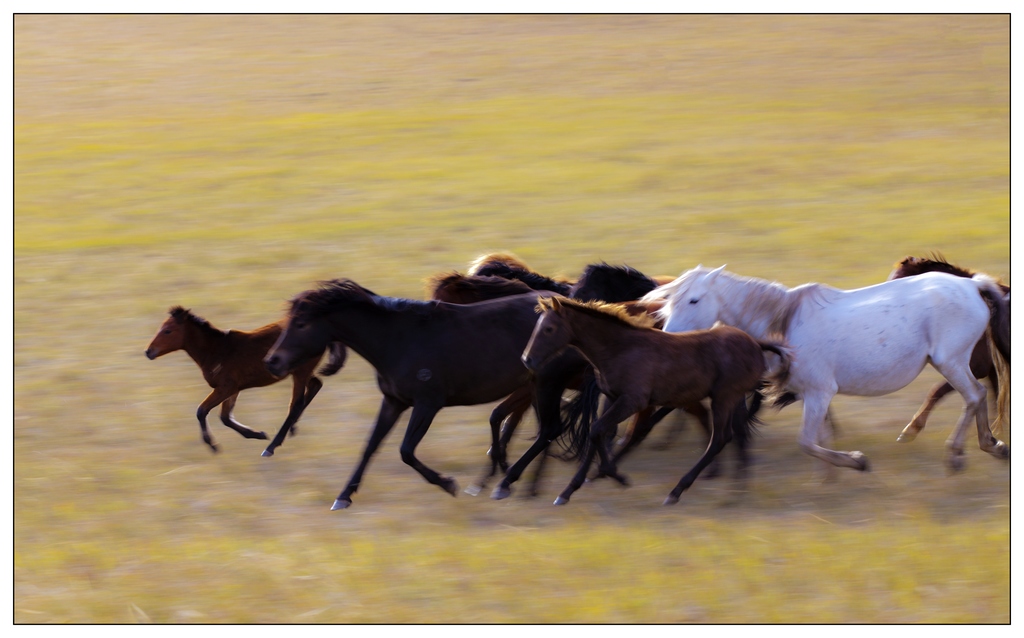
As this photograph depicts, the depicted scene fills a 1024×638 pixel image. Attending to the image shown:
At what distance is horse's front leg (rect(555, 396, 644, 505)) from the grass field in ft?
0.57

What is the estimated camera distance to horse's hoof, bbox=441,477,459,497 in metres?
6.28

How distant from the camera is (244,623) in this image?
490 cm

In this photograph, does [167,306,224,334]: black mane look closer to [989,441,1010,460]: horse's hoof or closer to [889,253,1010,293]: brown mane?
[889,253,1010,293]: brown mane

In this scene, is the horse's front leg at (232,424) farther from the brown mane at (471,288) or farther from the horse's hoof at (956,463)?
the horse's hoof at (956,463)

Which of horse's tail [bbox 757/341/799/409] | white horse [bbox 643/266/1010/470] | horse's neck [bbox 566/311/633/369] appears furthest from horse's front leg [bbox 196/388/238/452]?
horse's tail [bbox 757/341/799/409]

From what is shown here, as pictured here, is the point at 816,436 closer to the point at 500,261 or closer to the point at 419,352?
the point at 419,352

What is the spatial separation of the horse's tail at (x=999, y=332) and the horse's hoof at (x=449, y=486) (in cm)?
342

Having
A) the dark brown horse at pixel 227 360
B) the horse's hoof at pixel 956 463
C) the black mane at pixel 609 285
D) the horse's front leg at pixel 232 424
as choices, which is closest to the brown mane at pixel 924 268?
the horse's hoof at pixel 956 463

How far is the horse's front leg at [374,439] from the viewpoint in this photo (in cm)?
626

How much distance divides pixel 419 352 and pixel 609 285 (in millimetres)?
1628

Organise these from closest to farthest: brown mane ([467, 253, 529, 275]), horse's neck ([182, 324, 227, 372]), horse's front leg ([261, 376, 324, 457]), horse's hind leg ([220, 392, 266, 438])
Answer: horse's front leg ([261, 376, 324, 457]) → horse's neck ([182, 324, 227, 372]) → horse's hind leg ([220, 392, 266, 438]) → brown mane ([467, 253, 529, 275])

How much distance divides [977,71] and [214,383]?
63.9 feet

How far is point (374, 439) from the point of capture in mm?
6258

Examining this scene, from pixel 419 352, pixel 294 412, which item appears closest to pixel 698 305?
pixel 419 352
